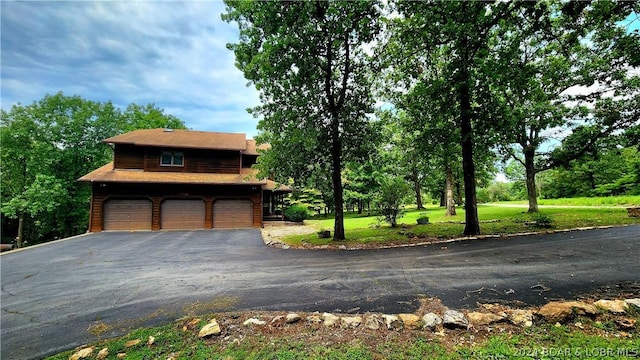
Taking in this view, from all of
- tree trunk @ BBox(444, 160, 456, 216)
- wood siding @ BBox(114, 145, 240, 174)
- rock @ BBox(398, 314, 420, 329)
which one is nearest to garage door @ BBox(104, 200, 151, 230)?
wood siding @ BBox(114, 145, 240, 174)

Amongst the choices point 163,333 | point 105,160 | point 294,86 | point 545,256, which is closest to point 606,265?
point 545,256

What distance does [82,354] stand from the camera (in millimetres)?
3107

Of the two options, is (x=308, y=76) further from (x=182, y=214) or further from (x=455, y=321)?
(x=182, y=214)

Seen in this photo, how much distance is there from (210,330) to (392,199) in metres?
10.6

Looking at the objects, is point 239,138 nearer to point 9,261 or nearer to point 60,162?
point 9,261

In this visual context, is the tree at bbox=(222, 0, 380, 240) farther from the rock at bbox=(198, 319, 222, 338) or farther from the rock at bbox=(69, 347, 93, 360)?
the rock at bbox=(69, 347, 93, 360)

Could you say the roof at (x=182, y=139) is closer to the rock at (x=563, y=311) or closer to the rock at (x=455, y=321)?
the rock at (x=455, y=321)

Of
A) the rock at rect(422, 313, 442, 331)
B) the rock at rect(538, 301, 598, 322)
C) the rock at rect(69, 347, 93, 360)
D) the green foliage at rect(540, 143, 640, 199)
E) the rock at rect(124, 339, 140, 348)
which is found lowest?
the rock at rect(69, 347, 93, 360)

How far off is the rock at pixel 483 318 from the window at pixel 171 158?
1982 centimetres

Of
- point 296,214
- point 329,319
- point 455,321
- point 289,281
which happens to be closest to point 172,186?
point 296,214

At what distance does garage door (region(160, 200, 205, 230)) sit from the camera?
17250 mm

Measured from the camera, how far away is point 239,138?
71.8 feet

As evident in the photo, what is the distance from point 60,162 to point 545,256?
113ft

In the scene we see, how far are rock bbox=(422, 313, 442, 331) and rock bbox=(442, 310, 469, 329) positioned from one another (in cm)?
8
